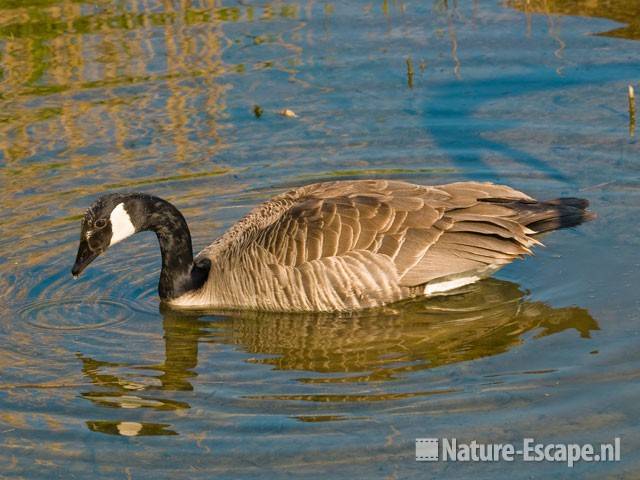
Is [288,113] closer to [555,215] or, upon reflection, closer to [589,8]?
[555,215]

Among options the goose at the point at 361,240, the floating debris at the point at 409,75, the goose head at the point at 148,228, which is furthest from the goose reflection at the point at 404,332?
the floating debris at the point at 409,75

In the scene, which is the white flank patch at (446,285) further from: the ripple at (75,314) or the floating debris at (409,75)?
the floating debris at (409,75)

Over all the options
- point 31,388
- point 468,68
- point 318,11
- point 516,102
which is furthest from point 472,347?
point 318,11

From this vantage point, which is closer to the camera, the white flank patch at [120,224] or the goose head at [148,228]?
the goose head at [148,228]

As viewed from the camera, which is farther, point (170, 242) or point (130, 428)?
point (170, 242)

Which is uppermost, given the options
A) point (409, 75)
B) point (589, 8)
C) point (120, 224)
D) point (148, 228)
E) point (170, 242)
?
point (589, 8)

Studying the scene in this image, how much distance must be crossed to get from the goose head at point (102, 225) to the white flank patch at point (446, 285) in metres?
2.52

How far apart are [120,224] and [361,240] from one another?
203 cm

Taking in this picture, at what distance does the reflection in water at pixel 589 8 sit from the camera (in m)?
15.1

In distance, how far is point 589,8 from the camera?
15.4 meters

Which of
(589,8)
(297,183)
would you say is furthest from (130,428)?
(589,8)

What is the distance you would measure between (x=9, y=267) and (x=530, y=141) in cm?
535

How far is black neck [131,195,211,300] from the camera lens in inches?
403

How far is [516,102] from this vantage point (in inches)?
517
